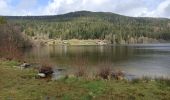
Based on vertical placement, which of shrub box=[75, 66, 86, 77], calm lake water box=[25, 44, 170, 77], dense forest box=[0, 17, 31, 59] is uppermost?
dense forest box=[0, 17, 31, 59]

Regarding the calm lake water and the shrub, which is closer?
the shrub

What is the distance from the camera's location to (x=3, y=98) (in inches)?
609

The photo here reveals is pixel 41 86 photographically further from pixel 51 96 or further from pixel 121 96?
pixel 121 96

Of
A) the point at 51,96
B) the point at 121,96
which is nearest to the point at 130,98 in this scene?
the point at 121,96

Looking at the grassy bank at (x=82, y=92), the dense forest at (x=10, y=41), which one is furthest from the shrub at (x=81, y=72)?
the dense forest at (x=10, y=41)

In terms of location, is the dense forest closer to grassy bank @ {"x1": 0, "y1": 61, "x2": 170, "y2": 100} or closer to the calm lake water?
the calm lake water

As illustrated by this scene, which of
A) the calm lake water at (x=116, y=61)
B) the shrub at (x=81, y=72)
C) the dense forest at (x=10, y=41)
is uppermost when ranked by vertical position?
the dense forest at (x=10, y=41)

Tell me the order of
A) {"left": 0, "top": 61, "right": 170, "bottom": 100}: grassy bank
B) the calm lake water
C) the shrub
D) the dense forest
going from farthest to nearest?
the dense forest < the calm lake water < the shrub < {"left": 0, "top": 61, "right": 170, "bottom": 100}: grassy bank

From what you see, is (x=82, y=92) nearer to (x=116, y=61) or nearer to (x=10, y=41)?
(x=116, y=61)

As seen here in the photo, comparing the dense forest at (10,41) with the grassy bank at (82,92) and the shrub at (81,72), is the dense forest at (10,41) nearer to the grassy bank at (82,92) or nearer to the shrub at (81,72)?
the shrub at (81,72)

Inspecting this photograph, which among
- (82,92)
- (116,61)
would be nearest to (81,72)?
(82,92)

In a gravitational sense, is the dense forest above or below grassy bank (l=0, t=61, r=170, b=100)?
above

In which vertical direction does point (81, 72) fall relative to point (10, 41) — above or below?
below

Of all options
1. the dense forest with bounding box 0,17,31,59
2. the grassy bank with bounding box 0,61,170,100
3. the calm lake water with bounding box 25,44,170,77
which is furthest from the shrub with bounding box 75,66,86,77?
the dense forest with bounding box 0,17,31,59
